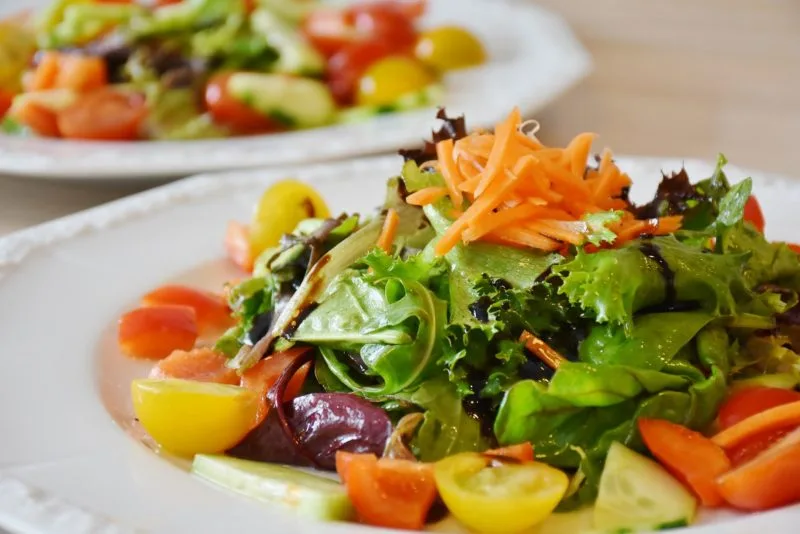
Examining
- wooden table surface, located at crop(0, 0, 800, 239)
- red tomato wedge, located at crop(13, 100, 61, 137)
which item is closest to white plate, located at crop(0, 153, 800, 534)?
wooden table surface, located at crop(0, 0, 800, 239)

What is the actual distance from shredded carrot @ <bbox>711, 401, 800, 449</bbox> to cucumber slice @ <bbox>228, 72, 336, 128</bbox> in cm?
Result: 311

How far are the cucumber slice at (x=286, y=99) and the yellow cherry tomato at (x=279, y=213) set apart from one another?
5.28 ft

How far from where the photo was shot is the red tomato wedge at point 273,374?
235 centimetres

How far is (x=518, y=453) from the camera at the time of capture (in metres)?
1.99

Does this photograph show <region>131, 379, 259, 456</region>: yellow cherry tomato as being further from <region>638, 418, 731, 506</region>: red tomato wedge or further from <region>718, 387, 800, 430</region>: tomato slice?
<region>718, 387, 800, 430</region>: tomato slice

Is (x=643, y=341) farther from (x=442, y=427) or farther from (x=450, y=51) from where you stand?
(x=450, y=51)

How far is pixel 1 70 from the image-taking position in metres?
5.47

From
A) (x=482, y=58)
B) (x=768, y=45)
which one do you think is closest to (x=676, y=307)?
(x=482, y=58)

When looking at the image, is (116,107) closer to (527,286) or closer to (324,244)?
(324,244)

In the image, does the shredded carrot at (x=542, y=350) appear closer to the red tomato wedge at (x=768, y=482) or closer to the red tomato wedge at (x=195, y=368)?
the red tomato wedge at (x=768, y=482)

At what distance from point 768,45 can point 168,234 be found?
17.0ft

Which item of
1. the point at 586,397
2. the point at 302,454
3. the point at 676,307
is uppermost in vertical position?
the point at 676,307

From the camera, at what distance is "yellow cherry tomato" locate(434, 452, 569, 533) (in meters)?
1.81

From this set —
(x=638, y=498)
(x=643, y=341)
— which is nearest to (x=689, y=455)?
(x=638, y=498)
